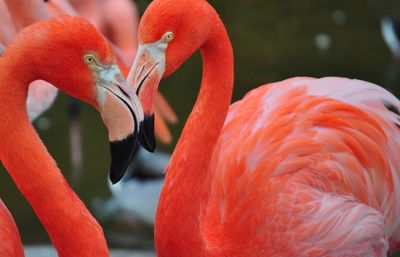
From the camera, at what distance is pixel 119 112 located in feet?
8.79

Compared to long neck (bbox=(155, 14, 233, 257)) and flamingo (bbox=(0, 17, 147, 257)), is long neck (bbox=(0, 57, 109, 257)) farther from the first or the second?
long neck (bbox=(155, 14, 233, 257))

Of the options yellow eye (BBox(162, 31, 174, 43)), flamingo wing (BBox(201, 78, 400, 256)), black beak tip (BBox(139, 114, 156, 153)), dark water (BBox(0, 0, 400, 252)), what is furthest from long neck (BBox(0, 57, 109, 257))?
dark water (BBox(0, 0, 400, 252))

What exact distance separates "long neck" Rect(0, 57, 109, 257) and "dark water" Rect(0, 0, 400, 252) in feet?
12.2

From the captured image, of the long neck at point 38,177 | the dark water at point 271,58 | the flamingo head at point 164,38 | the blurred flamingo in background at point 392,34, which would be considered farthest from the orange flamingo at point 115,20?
the long neck at point 38,177

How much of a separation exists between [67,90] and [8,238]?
508 mm

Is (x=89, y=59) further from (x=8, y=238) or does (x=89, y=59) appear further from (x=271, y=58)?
(x=271, y=58)

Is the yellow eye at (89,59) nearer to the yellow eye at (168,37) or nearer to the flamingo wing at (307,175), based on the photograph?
the yellow eye at (168,37)

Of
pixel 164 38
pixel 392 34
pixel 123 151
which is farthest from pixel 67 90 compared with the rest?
pixel 392 34

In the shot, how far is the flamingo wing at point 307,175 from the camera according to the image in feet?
11.2

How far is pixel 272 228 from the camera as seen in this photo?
11.1ft

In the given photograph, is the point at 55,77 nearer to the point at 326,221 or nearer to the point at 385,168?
the point at 326,221

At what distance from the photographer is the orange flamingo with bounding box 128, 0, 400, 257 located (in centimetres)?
317

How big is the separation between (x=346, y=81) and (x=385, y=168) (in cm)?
41

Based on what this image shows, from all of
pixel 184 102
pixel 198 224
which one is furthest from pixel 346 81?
pixel 184 102
